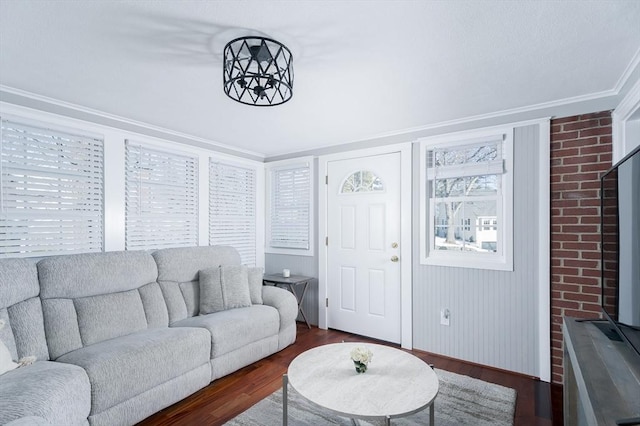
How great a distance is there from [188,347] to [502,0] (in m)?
2.84

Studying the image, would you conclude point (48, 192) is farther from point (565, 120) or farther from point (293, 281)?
point (565, 120)

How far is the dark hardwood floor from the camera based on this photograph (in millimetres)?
2248

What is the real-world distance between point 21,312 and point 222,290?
4.88 feet

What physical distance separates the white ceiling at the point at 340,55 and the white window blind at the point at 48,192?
370mm

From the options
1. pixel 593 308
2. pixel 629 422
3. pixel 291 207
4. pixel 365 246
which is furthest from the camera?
pixel 291 207

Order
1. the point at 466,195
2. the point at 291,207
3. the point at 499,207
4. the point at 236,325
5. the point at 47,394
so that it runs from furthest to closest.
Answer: the point at 291,207 < the point at 466,195 < the point at 499,207 < the point at 236,325 < the point at 47,394

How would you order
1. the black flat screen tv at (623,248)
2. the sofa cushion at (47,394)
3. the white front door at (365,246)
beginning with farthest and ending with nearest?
the white front door at (365,246) → the sofa cushion at (47,394) → the black flat screen tv at (623,248)

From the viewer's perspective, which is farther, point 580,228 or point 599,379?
point 580,228

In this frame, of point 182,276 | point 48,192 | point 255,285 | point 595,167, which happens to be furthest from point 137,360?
point 595,167

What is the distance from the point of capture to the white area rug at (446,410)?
2.19m

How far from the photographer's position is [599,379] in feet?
4.17

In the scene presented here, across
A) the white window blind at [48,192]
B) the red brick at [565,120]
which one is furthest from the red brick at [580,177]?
the white window blind at [48,192]

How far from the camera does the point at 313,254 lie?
4.24 m

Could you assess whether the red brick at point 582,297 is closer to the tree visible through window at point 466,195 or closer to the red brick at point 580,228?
the red brick at point 580,228
